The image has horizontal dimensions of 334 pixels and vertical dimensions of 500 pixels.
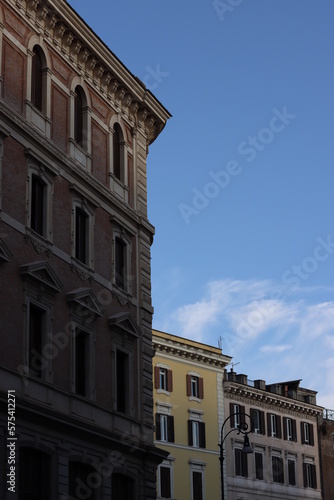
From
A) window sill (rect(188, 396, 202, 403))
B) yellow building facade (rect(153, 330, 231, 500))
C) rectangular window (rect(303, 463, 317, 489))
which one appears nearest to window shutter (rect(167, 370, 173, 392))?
yellow building facade (rect(153, 330, 231, 500))

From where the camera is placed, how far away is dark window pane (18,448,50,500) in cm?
2384

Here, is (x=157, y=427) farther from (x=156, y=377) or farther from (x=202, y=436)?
(x=202, y=436)

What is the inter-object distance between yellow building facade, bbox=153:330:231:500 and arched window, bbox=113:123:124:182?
23.2 metres

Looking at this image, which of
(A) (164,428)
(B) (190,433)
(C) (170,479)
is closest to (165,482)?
(C) (170,479)

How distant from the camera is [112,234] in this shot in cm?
3084

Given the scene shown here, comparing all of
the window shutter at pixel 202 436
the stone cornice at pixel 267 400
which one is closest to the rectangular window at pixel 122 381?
the window shutter at pixel 202 436

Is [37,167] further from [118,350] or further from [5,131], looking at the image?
[118,350]

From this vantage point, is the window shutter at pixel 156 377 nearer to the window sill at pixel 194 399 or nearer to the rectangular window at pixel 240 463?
the window sill at pixel 194 399

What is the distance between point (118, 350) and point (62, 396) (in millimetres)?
4292

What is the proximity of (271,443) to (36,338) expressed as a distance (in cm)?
4022

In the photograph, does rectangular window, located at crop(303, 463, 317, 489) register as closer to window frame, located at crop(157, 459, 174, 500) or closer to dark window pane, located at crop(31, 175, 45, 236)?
window frame, located at crop(157, 459, 174, 500)

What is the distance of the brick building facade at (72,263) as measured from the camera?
81.1 feet

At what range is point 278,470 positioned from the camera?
6322cm

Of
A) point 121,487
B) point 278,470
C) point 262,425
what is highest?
point 262,425
